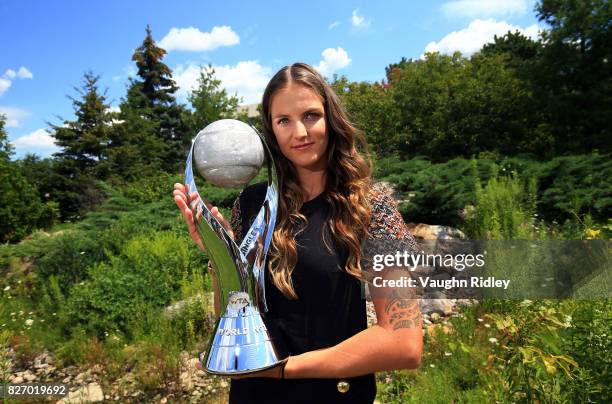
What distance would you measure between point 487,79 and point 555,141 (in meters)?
3.46

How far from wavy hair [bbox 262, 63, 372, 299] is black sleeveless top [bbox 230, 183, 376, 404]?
0.03 m

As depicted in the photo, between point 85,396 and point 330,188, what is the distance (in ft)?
10.4

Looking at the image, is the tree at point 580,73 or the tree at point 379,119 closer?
the tree at point 580,73

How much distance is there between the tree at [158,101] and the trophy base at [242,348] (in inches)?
712

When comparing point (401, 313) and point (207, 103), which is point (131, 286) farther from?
point (207, 103)

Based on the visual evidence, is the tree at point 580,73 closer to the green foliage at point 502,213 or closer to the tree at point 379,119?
the tree at point 379,119

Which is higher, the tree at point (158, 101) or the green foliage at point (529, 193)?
the tree at point (158, 101)

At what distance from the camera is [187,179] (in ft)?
4.44

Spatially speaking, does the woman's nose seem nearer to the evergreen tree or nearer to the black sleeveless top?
the black sleeveless top

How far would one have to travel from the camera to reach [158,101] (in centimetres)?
2452

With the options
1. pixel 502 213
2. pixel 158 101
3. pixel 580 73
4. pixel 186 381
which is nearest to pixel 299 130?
pixel 186 381

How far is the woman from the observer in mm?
1242

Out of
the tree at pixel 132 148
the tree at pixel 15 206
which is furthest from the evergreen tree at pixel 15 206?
the tree at pixel 132 148

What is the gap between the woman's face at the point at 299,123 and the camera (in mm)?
1328
